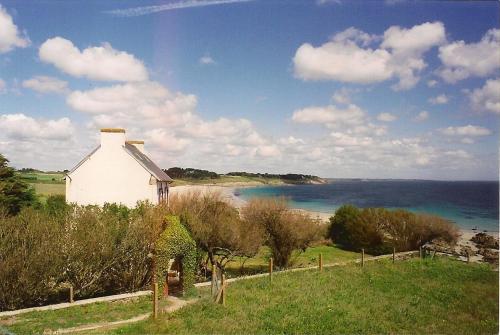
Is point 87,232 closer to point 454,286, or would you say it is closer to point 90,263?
point 90,263

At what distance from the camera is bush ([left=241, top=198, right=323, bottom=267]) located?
1055 inches

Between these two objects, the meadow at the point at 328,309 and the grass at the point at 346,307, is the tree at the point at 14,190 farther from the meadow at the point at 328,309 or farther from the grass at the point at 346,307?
the grass at the point at 346,307

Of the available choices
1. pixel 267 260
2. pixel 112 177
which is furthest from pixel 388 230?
pixel 112 177

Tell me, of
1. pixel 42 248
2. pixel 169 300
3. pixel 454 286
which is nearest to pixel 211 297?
pixel 169 300

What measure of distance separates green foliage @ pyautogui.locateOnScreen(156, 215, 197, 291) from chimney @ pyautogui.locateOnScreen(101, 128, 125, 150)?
10.2m

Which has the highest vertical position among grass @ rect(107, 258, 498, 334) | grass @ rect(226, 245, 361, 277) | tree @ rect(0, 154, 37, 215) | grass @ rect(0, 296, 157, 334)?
tree @ rect(0, 154, 37, 215)

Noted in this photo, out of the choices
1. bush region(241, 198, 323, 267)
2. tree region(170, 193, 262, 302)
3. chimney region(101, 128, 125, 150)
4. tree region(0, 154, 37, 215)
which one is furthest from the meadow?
tree region(0, 154, 37, 215)

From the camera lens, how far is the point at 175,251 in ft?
55.5

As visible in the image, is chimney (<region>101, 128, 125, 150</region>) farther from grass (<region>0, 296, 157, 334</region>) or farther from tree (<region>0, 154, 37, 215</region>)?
grass (<region>0, 296, 157, 334</region>)

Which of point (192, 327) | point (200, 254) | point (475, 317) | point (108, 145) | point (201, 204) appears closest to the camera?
point (192, 327)

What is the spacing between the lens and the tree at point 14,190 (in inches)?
1137

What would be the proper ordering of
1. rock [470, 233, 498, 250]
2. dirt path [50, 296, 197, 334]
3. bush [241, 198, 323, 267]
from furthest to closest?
rock [470, 233, 498, 250], bush [241, 198, 323, 267], dirt path [50, 296, 197, 334]

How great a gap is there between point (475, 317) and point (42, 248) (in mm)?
16279

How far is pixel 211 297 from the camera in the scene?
15789 mm
